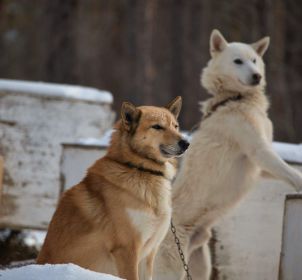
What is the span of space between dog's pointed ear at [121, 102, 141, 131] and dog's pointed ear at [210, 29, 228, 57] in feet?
6.80

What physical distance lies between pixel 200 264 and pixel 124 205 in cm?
179

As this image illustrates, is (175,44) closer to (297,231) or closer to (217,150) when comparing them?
(217,150)

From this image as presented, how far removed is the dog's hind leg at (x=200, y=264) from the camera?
6.05 m

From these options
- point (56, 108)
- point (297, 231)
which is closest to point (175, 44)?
point (56, 108)

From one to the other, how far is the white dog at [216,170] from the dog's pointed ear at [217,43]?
0.36 m

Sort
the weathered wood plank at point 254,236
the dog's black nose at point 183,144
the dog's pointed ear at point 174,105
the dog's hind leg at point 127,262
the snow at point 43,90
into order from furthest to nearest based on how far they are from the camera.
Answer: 1. the snow at point 43,90
2. the weathered wood plank at point 254,236
3. the dog's pointed ear at point 174,105
4. the dog's black nose at point 183,144
5. the dog's hind leg at point 127,262

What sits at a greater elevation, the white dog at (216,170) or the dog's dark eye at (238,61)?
the dog's dark eye at (238,61)

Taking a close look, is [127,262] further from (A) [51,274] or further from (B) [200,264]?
(B) [200,264]

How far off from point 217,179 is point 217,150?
9.2 inches

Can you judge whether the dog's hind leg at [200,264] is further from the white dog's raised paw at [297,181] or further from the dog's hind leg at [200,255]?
the white dog's raised paw at [297,181]

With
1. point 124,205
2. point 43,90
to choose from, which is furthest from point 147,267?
point 43,90

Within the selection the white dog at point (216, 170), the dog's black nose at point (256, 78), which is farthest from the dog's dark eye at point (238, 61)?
the dog's black nose at point (256, 78)

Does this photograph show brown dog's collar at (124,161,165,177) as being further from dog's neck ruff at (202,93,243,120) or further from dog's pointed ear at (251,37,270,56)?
dog's pointed ear at (251,37,270,56)

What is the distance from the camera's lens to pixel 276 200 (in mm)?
6586
